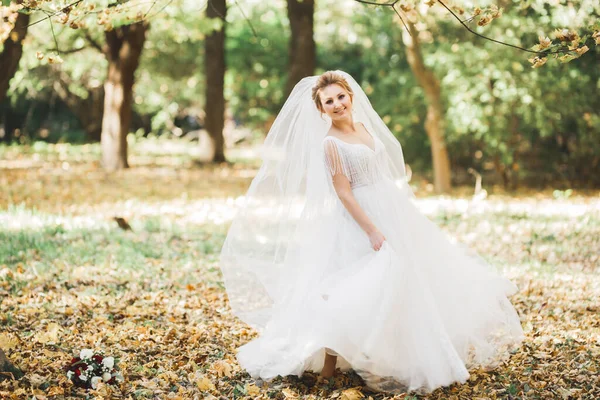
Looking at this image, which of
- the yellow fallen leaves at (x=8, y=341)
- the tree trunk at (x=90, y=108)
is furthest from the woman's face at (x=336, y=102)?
the tree trunk at (x=90, y=108)

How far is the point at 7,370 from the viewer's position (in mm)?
3951

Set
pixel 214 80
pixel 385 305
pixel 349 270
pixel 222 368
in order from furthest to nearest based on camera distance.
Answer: pixel 214 80, pixel 222 368, pixel 349 270, pixel 385 305

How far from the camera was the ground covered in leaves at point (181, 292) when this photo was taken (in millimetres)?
4086

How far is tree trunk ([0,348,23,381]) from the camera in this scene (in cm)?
391

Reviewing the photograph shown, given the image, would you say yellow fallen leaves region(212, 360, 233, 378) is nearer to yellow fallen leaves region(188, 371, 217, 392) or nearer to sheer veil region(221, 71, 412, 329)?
yellow fallen leaves region(188, 371, 217, 392)

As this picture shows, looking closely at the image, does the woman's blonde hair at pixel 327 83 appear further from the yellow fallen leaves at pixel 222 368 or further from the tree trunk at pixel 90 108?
the tree trunk at pixel 90 108

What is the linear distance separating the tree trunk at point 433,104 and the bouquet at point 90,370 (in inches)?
354

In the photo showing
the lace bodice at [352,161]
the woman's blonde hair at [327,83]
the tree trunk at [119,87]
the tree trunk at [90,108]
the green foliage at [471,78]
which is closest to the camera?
the lace bodice at [352,161]

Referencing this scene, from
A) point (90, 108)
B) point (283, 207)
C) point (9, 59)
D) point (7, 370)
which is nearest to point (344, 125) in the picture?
point (283, 207)

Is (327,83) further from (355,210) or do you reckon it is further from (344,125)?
(355,210)

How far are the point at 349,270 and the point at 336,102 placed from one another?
1.08 meters

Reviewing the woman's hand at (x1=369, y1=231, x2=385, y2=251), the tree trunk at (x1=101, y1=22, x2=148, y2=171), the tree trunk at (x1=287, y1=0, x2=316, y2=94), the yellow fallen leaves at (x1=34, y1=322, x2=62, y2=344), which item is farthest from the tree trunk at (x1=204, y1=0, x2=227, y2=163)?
the woman's hand at (x1=369, y1=231, x2=385, y2=251)

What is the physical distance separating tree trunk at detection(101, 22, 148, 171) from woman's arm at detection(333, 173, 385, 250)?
1212cm

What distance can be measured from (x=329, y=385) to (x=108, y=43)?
528 inches
